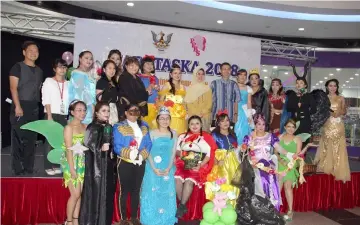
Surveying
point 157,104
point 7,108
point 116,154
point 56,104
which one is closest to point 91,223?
point 116,154

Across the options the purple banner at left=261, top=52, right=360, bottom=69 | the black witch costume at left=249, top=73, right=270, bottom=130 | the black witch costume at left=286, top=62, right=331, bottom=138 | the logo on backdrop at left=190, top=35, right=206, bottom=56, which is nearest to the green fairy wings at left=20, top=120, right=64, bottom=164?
the black witch costume at left=249, top=73, right=270, bottom=130

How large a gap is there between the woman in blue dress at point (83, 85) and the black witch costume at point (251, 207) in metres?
1.80

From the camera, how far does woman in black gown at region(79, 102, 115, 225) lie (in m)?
3.17

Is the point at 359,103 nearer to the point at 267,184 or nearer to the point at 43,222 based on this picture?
the point at 267,184

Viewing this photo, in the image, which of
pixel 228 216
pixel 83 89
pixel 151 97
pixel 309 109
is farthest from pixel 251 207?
pixel 83 89

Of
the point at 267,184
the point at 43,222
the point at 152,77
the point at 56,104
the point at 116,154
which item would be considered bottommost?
the point at 43,222

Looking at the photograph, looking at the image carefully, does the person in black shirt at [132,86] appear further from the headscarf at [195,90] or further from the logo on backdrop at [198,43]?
the logo on backdrop at [198,43]

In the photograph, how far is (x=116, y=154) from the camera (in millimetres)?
3340

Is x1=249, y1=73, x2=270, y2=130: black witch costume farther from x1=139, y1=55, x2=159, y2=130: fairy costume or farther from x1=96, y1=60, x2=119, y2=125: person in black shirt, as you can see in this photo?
x1=96, y1=60, x2=119, y2=125: person in black shirt

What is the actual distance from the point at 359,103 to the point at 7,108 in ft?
32.2

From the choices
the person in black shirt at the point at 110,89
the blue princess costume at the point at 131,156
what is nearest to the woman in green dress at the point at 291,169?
the blue princess costume at the point at 131,156

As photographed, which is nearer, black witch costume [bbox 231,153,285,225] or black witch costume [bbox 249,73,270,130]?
black witch costume [bbox 231,153,285,225]

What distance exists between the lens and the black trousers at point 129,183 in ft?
10.9

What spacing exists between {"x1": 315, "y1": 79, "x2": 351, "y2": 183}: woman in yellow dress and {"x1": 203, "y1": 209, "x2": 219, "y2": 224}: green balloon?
2.32 metres
